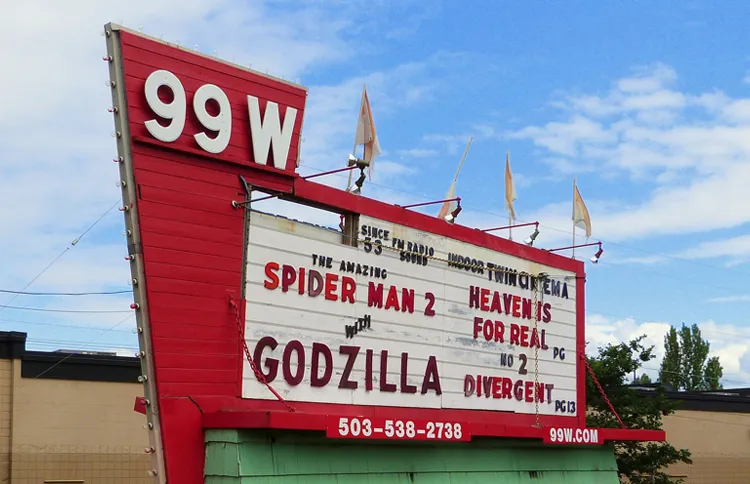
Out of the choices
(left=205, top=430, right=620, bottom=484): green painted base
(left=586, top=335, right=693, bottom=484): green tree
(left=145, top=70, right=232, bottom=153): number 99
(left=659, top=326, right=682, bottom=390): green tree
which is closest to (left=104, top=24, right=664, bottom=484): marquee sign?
(left=145, top=70, right=232, bottom=153): number 99

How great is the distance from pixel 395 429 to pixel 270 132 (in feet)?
17.7

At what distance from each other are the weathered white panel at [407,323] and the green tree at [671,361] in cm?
6243

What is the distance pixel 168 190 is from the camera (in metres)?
15.2

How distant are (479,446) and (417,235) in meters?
4.31

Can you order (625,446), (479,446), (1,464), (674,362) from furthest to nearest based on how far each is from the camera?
(674,362), (625,446), (1,464), (479,446)

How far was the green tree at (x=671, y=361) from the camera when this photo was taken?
3243 inches

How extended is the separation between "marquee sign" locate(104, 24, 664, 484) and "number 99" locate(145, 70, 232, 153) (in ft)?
0.07

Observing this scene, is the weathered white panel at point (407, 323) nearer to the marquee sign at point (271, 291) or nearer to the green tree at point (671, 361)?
the marquee sign at point (271, 291)

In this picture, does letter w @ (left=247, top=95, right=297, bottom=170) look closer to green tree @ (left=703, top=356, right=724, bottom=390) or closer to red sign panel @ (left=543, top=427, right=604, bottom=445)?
red sign panel @ (left=543, top=427, right=604, bottom=445)

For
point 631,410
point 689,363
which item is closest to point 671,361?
point 689,363

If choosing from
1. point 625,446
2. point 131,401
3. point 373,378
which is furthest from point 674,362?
point 373,378

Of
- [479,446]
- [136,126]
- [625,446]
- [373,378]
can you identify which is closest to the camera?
[136,126]

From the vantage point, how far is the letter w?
1650 cm

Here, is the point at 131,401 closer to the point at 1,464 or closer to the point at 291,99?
the point at 1,464
